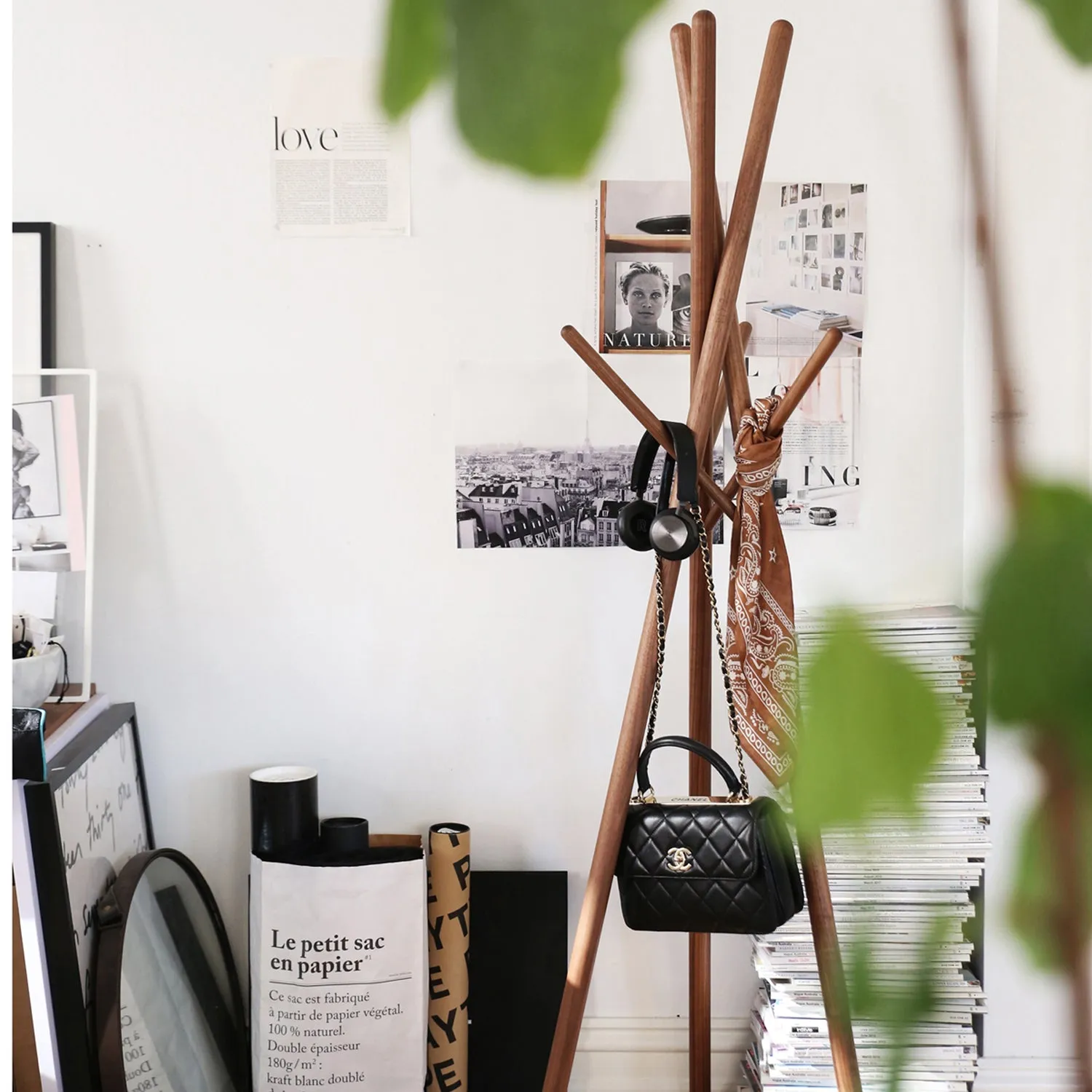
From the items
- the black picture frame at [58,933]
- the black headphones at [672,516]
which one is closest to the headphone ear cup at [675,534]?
the black headphones at [672,516]

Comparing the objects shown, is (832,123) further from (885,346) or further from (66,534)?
(66,534)

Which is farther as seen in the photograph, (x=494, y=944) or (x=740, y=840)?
(x=494, y=944)

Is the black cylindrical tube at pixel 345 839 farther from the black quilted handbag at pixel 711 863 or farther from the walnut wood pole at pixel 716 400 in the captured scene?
the walnut wood pole at pixel 716 400

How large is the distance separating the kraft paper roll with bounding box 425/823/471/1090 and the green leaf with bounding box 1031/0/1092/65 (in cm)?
159

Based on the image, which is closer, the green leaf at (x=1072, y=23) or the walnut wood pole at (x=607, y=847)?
the green leaf at (x=1072, y=23)

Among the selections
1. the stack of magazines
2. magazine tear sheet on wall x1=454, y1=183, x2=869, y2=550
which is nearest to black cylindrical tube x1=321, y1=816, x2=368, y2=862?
magazine tear sheet on wall x1=454, y1=183, x2=869, y2=550

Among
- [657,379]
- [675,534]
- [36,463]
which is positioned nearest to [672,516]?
[675,534]

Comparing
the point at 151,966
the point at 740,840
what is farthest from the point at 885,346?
the point at 151,966

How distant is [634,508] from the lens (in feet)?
3.72

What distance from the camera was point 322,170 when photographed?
5.41ft

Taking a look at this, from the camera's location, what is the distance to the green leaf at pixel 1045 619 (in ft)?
0.35

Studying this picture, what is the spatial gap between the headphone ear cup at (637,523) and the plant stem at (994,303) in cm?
100

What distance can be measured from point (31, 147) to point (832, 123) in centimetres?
131

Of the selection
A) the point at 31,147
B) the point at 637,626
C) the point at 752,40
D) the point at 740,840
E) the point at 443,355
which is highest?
the point at 752,40
